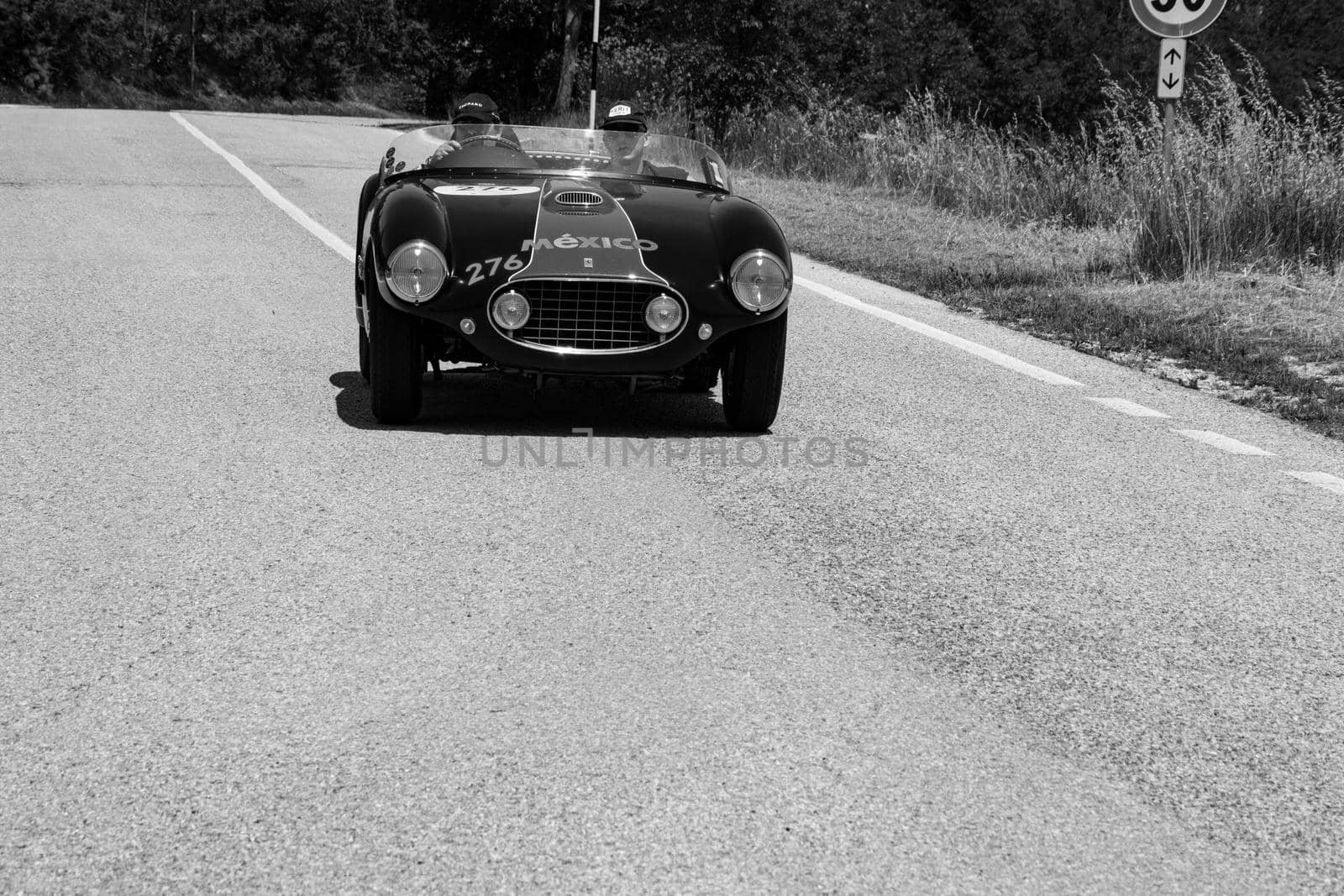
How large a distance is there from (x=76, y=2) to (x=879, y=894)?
191ft

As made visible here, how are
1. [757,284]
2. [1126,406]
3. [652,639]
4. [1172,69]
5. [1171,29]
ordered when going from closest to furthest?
[652,639], [757,284], [1126,406], [1171,29], [1172,69]

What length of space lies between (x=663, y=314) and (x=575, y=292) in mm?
308

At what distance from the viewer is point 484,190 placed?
20.4 feet

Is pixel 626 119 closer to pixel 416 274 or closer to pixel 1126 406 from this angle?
pixel 416 274

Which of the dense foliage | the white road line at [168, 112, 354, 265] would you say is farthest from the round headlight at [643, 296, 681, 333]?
the dense foliage

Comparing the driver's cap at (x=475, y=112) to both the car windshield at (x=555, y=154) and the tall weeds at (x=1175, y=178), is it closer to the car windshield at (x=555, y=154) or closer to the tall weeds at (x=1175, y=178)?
the car windshield at (x=555, y=154)

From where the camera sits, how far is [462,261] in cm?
557

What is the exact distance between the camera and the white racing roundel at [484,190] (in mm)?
6141

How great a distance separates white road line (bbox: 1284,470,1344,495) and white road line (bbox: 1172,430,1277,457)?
273mm

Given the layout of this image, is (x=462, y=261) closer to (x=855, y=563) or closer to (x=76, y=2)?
(x=855, y=563)

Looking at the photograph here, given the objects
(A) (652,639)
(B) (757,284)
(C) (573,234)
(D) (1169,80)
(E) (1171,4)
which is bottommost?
(A) (652,639)

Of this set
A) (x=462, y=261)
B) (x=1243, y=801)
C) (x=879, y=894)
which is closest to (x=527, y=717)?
(x=879, y=894)

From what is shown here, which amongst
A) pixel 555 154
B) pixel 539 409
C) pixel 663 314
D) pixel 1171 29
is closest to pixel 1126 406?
pixel 663 314

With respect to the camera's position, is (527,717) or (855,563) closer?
(527,717)
